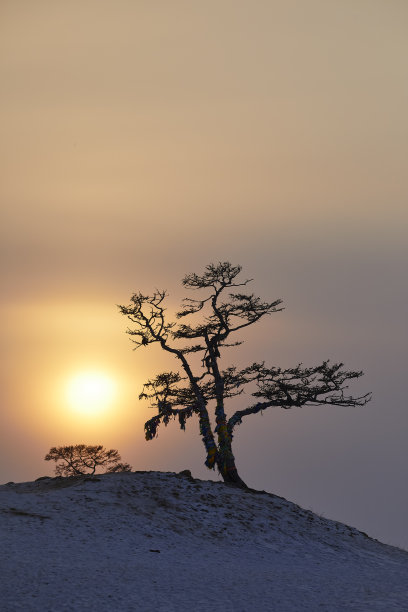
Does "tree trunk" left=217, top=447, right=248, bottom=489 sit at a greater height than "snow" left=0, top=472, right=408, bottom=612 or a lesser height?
greater

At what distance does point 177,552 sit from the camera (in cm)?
2809

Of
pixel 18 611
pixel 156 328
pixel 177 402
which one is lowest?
pixel 18 611

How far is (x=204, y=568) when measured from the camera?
26.4 m

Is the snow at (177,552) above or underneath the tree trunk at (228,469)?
underneath

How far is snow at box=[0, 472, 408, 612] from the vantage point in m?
22.1

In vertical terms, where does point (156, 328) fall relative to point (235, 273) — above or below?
below

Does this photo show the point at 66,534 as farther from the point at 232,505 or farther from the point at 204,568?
the point at 232,505

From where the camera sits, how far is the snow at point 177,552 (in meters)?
22.1

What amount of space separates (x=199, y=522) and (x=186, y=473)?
5988 millimetres

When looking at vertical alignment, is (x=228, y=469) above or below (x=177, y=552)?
above

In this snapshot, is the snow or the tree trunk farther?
the tree trunk

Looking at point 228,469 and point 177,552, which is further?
point 228,469

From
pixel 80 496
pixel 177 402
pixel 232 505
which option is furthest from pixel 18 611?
pixel 177 402

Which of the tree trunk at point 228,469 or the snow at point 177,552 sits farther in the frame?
the tree trunk at point 228,469
